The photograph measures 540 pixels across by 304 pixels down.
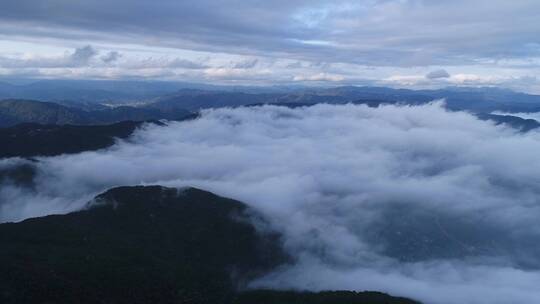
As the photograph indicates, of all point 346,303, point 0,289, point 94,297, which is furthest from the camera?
point 346,303

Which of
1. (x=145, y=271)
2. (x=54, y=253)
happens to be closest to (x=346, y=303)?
(x=145, y=271)

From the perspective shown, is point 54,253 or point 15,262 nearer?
point 15,262

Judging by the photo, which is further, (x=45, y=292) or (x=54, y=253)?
(x=54, y=253)

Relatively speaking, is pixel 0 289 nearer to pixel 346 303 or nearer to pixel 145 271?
pixel 145 271

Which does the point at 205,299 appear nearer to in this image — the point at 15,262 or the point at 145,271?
the point at 145,271

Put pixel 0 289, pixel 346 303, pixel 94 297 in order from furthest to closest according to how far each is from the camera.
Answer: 1. pixel 346 303
2. pixel 94 297
3. pixel 0 289

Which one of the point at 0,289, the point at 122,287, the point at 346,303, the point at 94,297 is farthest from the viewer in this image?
the point at 346,303

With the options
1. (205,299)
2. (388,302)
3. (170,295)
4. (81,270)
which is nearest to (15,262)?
(81,270)

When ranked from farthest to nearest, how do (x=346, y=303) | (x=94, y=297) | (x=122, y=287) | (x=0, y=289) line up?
1. (x=346, y=303)
2. (x=122, y=287)
3. (x=94, y=297)
4. (x=0, y=289)

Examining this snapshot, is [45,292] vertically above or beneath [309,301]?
above
